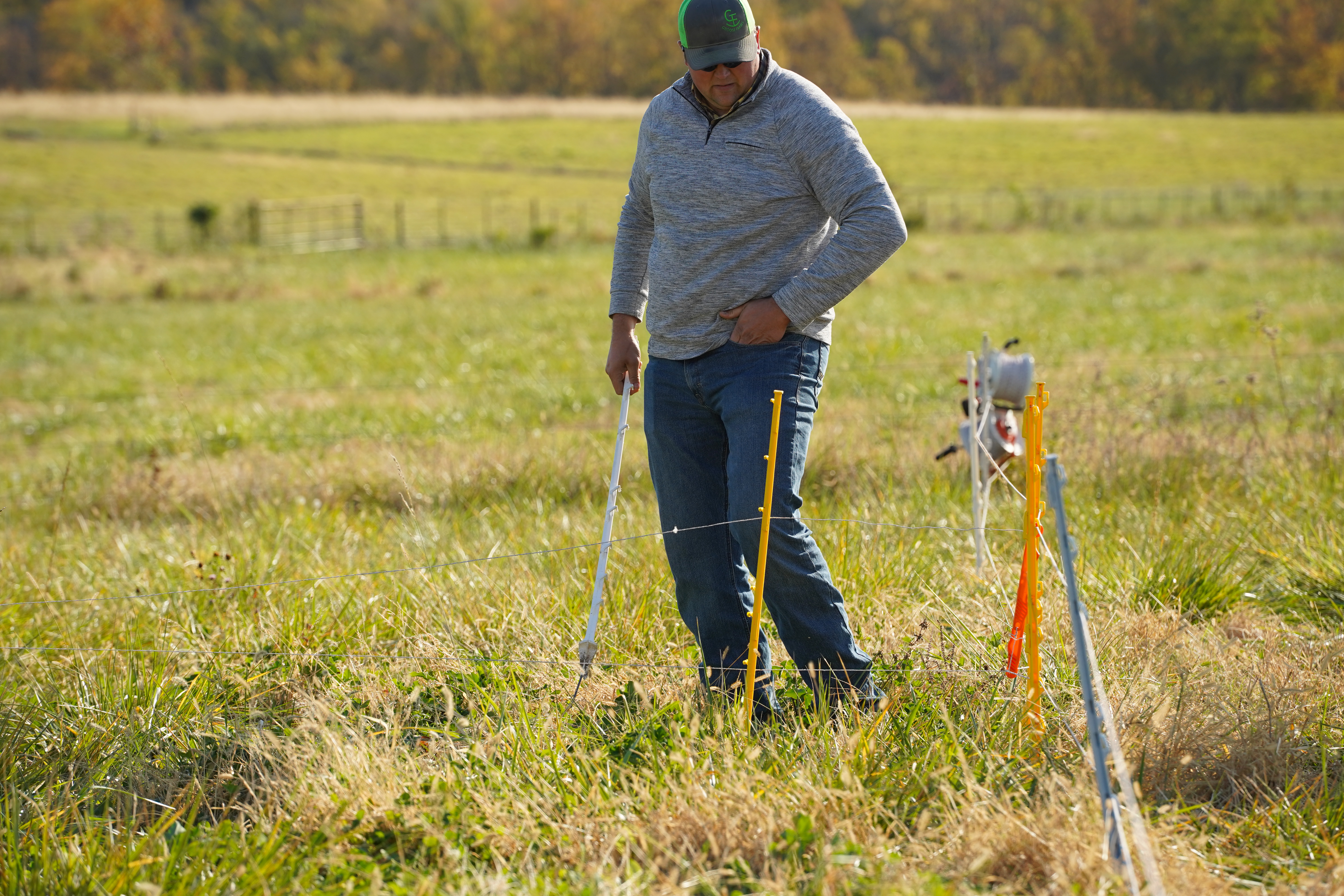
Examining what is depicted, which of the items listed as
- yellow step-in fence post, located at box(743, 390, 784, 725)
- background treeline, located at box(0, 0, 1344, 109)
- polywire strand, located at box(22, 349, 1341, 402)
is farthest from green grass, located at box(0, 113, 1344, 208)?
yellow step-in fence post, located at box(743, 390, 784, 725)

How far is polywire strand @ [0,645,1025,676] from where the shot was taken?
326cm

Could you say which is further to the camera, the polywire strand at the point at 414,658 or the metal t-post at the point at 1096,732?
the polywire strand at the point at 414,658

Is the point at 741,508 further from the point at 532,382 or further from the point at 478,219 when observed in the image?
the point at 478,219

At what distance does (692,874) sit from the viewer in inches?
97.8

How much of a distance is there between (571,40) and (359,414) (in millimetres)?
78641

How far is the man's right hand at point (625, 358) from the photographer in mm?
3551

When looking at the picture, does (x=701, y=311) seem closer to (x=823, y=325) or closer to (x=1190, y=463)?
(x=823, y=325)

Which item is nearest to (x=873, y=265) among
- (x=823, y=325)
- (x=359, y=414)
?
(x=823, y=325)

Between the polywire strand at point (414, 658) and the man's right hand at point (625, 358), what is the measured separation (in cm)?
83

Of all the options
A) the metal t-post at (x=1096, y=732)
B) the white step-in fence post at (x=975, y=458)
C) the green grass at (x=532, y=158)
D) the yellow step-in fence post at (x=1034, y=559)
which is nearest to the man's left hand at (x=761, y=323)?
the yellow step-in fence post at (x=1034, y=559)

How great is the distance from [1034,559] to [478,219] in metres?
40.3

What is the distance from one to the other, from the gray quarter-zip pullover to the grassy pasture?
3.50 ft

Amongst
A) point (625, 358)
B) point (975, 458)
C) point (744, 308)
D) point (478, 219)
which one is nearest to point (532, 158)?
point (478, 219)

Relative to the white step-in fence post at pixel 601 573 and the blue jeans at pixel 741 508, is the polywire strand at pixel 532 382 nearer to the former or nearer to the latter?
the white step-in fence post at pixel 601 573
